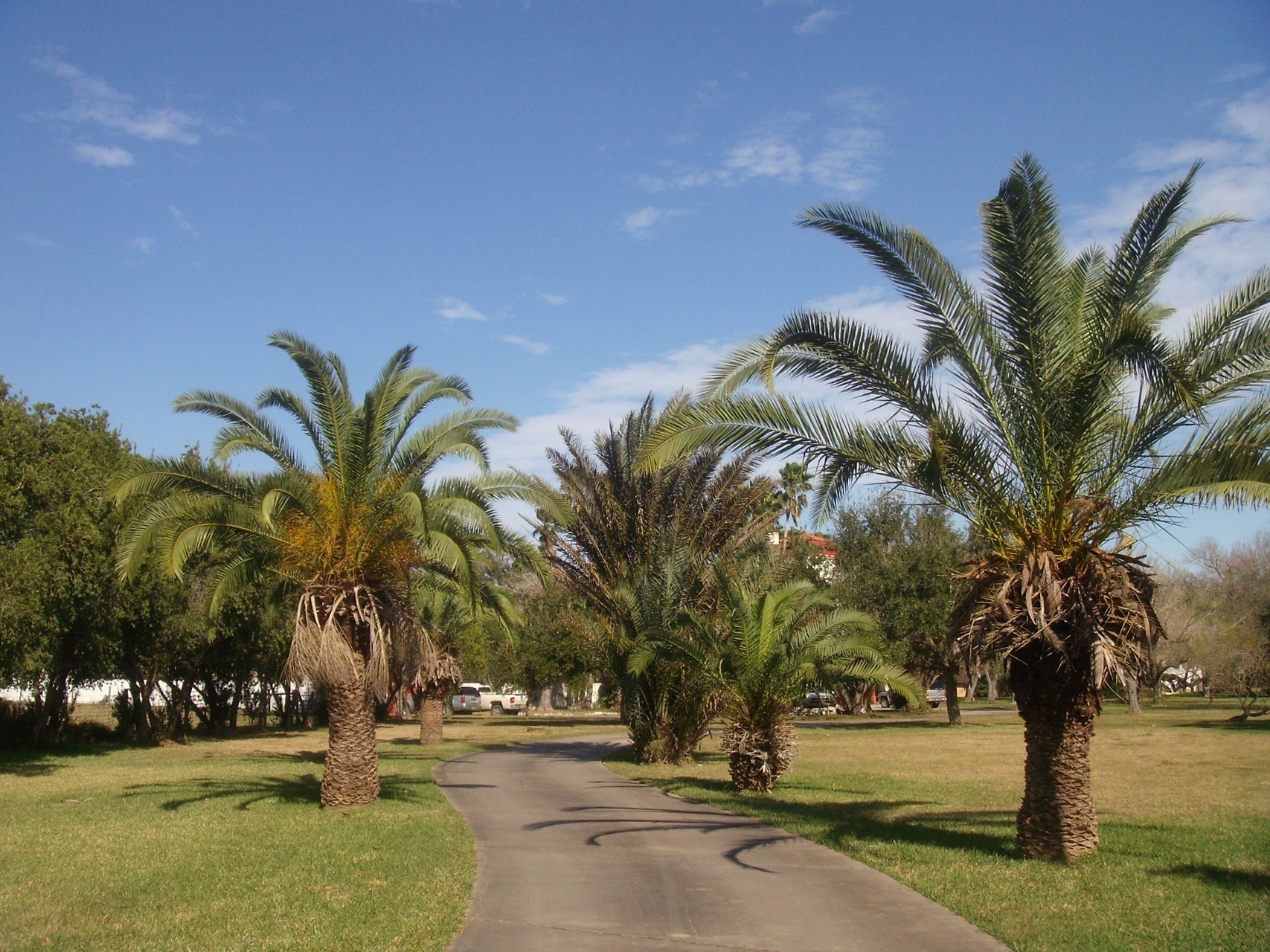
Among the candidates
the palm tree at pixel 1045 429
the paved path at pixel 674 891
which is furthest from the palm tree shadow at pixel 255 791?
the palm tree at pixel 1045 429

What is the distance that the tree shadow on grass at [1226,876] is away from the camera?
878 cm

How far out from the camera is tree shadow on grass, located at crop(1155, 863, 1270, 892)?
8.78m

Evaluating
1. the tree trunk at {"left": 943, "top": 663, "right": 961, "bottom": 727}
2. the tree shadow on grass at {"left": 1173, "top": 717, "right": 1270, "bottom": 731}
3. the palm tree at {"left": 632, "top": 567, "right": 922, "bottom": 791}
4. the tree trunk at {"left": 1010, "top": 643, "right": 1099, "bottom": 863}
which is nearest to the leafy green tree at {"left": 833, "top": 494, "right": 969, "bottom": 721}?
the tree trunk at {"left": 943, "top": 663, "right": 961, "bottom": 727}

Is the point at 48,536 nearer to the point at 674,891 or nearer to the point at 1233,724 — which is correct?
the point at 674,891

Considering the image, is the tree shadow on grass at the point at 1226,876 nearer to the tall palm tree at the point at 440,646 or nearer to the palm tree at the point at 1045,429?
the palm tree at the point at 1045,429

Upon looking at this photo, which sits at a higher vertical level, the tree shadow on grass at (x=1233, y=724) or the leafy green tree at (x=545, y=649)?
the leafy green tree at (x=545, y=649)

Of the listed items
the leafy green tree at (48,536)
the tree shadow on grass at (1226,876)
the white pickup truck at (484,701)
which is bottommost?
the white pickup truck at (484,701)

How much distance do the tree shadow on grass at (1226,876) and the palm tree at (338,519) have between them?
906 centimetres

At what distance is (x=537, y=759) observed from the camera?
23188 mm

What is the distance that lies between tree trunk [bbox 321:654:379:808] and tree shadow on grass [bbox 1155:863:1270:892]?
32.5 ft

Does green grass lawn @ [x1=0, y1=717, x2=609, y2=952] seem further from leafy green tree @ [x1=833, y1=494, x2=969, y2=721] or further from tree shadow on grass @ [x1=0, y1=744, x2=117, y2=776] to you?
leafy green tree @ [x1=833, y1=494, x2=969, y2=721]

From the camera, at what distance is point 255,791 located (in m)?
16.7

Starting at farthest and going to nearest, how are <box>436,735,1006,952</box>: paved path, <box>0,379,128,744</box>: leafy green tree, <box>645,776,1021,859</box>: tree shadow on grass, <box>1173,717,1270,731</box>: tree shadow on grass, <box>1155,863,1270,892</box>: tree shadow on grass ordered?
<box>1173,717,1270,731</box>: tree shadow on grass → <box>0,379,128,744</box>: leafy green tree → <box>645,776,1021,859</box>: tree shadow on grass → <box>1155,863,1270,892</box>: tree shadow on grass → <box>436,735,1006,952</box>: paved path

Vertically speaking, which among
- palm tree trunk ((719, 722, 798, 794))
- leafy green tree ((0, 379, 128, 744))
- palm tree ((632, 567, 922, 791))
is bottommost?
palm tree trunk ((719, 722, 798, 794))
